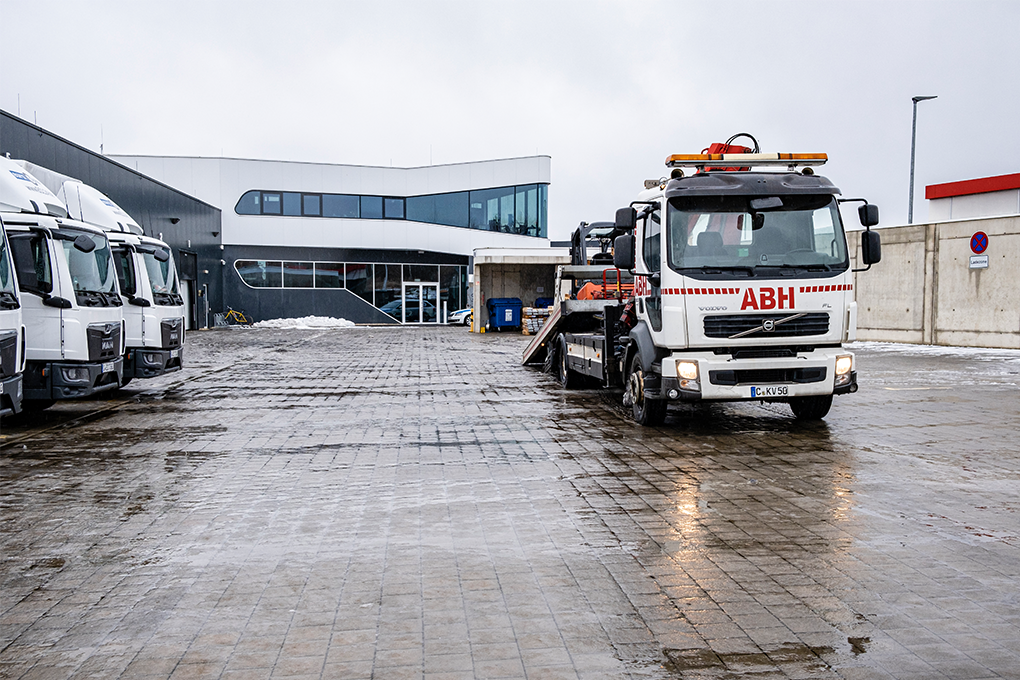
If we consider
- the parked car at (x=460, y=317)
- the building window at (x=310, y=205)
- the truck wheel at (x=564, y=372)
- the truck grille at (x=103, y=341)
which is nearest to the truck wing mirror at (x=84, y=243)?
the truck grille at (x=103, y=341)

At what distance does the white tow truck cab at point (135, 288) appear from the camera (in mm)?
13898

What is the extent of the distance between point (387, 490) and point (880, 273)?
23787 millimetres

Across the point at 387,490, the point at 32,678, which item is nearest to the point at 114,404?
the point at 387,490

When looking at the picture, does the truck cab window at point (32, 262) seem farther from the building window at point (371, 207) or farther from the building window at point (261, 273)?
the building window at point (371, 207)

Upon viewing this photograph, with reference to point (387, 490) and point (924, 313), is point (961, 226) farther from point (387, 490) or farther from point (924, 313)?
point (387, 490)

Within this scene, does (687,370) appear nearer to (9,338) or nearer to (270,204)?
(9,338)

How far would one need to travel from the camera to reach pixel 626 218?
32.8 ft

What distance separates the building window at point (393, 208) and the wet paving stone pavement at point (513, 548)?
35.9 meters

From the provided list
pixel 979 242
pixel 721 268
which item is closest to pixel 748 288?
pixel 721 268

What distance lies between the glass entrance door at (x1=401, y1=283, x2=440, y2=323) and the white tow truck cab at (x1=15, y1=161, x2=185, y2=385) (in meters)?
31.0

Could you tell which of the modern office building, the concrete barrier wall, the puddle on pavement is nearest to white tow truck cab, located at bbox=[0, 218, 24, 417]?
the puddle on pavement

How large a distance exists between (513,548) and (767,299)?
4.89 m

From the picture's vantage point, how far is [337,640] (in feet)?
12.6

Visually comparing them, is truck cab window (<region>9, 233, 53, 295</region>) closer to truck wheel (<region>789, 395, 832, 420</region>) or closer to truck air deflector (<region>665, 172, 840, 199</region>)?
truck air deflector (<region>665, 172, 840, 199</region>)
